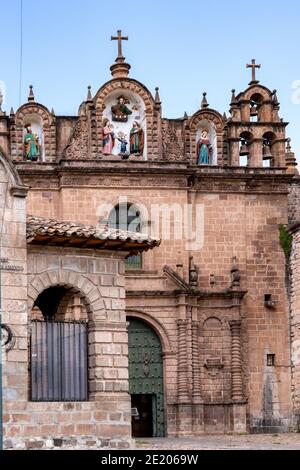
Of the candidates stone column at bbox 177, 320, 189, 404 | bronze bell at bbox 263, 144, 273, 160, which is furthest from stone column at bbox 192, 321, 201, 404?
bronze bell at bbox 263, 144, 273, 160

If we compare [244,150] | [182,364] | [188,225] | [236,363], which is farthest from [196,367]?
[244,150]

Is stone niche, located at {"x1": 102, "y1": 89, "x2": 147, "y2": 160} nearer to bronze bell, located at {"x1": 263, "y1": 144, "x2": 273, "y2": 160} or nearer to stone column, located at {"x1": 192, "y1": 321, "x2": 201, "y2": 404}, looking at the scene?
bronze bell, located at {"x1": 263, "y1": 144, "x2": 273, "y2": 160}

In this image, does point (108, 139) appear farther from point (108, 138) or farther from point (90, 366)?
point (90, 366)

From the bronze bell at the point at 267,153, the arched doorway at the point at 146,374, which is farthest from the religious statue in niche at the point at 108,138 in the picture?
the arched doorway at the point at 146,374

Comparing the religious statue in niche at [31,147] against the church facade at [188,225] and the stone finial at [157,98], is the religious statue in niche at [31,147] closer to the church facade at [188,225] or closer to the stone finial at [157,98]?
the church facade at [188,225]

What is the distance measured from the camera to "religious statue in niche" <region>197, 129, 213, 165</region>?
148ft

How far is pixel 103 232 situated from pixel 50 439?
15.7 feet

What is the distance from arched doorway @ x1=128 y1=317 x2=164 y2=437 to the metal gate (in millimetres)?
13677

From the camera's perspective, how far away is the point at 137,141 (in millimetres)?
44438

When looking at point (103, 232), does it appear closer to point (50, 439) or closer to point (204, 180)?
point (50, 439)

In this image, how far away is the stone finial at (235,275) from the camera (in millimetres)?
43281

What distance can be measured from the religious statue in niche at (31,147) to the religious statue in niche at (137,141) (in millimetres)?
3311
